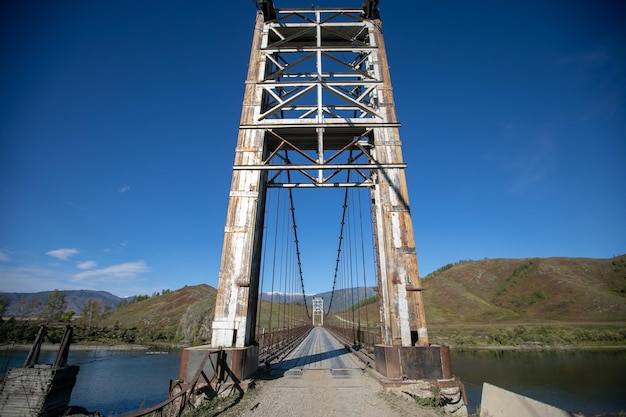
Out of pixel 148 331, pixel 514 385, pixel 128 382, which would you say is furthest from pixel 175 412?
pixel 148 331

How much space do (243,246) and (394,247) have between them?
3967 mm

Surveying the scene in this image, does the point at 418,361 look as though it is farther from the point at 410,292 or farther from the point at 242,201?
the point at 242,201

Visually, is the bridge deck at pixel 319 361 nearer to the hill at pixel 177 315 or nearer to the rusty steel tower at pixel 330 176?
the rusty steel tower at pixel 330 176

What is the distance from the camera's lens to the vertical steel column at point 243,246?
6488 mm

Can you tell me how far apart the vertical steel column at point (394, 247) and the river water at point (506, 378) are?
1249cm

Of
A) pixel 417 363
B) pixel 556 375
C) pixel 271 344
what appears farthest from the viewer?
pixel 556 375

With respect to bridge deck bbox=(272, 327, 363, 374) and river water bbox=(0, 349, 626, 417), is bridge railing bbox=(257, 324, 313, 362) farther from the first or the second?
river water bbox=(0, 349, 626, 417)

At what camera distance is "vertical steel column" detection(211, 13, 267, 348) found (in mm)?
6488

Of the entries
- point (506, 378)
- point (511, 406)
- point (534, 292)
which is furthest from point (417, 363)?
point (534, 292)

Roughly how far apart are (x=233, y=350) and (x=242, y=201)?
366 cm

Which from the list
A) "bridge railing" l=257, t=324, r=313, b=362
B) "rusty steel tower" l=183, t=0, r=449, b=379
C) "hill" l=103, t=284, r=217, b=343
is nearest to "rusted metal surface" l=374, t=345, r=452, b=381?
"rusty steel tower" l=183, t=0, r=449, b=379

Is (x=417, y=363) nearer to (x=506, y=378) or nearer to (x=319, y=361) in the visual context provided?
(x=319, y=361)

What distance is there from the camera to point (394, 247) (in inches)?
279

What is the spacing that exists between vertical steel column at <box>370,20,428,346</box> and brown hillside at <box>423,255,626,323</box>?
61.3 metres
